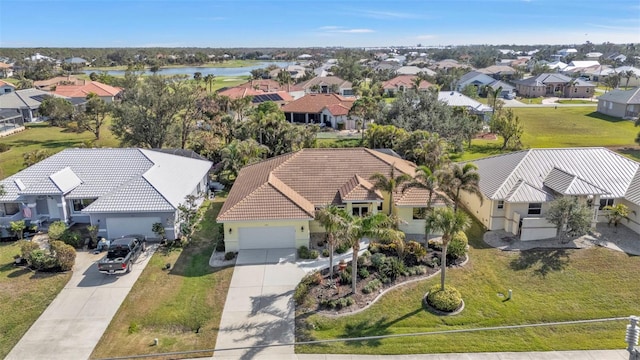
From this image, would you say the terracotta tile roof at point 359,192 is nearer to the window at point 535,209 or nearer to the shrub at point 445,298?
the shrub at point 445,298

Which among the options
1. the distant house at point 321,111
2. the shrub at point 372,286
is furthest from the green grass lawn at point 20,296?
the distant house at point 321,111

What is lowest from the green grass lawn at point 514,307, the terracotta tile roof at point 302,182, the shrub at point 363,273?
the green grass lawn at point 514,307

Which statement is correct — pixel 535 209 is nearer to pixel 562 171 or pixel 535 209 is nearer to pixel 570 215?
pixel 570 215

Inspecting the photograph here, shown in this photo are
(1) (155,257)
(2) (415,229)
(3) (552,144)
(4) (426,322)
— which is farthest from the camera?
(3) (552,144)

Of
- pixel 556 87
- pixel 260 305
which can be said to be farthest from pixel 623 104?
pixel 260 305

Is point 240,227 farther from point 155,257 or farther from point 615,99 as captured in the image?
point 615,99

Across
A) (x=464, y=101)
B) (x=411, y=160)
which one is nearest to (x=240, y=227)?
Answer: (x=411, y=160)
